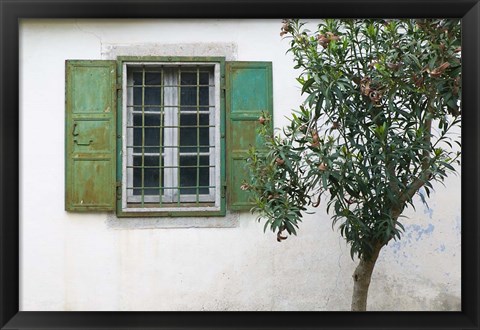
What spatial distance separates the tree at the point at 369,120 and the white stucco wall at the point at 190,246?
0.74m

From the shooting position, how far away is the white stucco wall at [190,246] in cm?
431

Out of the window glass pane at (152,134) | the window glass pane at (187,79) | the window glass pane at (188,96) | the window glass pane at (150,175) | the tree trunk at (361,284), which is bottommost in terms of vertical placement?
the tree trunk at (361,284)

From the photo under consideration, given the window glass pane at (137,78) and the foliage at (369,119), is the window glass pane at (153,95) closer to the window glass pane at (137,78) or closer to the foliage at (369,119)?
the window glass pane at (137,78)

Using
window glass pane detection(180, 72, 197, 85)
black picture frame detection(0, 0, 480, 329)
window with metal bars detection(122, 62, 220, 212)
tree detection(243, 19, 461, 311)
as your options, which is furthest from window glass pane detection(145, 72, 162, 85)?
black picture frame detection(0, 0, 480, 329)

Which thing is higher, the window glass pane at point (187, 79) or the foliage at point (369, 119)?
the window glass pane at point (187, 79)

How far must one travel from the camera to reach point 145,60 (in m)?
4.38

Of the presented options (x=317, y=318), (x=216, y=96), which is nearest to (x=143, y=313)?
(x=317, y=318)

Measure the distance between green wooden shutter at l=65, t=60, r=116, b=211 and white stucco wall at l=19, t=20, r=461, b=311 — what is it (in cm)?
6

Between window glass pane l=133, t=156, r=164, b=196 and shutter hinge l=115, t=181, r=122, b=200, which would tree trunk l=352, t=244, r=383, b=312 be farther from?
shutter hinge l=115, t=181, r=122, b=200

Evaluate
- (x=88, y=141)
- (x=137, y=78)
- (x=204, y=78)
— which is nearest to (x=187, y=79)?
(x=204, y=78)

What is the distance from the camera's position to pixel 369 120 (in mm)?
3668

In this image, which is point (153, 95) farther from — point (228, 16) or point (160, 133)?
point (228, 16)

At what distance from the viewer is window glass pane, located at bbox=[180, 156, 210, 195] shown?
4.36 meters

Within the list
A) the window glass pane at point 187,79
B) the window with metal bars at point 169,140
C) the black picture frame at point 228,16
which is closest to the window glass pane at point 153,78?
the window with metal bars at point 169,140
